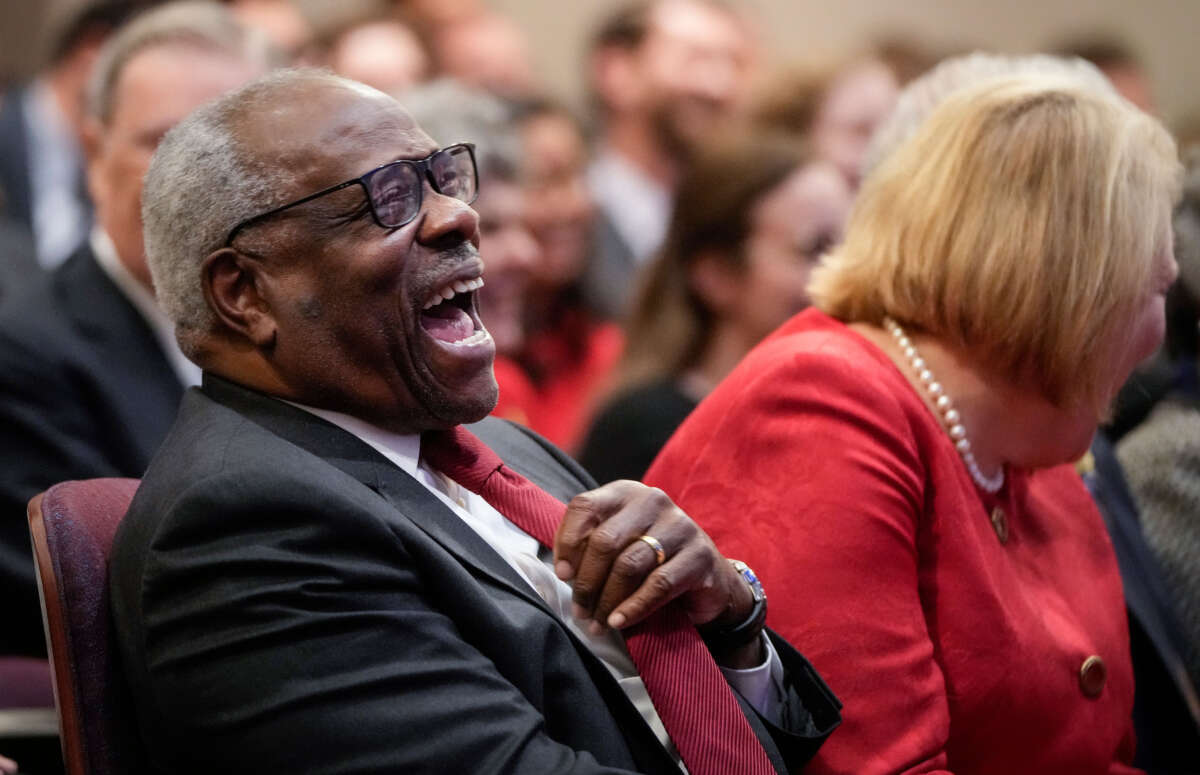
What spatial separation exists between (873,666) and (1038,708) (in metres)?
0.29

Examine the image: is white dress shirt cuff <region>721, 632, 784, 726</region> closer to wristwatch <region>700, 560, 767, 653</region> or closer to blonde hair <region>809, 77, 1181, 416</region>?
wristwatch <region>700, 560, 767, 653</region>

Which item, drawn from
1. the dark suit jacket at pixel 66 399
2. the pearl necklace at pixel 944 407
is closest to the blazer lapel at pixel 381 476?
the pearl necklace at pixel 944 407

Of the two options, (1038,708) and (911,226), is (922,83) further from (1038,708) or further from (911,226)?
(1038,708)

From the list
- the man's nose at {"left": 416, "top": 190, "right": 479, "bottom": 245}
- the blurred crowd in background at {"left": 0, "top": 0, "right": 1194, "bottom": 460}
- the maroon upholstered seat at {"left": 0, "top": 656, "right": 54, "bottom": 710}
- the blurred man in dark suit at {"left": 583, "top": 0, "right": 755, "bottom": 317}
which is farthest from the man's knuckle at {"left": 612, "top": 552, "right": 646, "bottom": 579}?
the blurred man in dark suit at {"left": 583, "top": 0, "right": 755, "bottom": 317}

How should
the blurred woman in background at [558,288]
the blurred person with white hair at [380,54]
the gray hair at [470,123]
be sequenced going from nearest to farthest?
the gray hair at [470,123]
the blurred woman in background at [558,288]
the blurred person with white hair at [380,54]

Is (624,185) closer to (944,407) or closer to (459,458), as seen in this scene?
(944,407)

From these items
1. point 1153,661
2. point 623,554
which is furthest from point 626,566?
point 1153,661

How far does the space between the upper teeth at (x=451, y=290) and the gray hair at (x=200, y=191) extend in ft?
Answer: 0.70

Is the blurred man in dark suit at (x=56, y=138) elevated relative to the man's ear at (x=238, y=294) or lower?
lower

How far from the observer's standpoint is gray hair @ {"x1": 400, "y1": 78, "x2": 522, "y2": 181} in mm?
3240

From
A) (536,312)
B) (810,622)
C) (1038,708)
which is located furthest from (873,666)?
(536,312)

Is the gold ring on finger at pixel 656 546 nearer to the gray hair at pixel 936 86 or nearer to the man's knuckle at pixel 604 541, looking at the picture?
the man's knuckle at pixel 604 541

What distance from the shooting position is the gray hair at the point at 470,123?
3.24 m

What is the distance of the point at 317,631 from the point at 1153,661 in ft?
5.09
